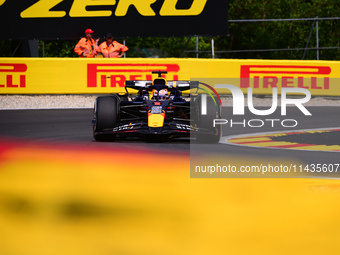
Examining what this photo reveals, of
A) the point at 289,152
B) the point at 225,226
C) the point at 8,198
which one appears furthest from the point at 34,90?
the point at 225,226

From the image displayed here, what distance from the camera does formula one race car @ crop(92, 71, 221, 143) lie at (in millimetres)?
11312

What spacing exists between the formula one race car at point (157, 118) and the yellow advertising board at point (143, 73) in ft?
22.3

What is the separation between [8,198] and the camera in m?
7.10

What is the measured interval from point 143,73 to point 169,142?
7616mm

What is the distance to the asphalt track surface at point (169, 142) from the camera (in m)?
10.5

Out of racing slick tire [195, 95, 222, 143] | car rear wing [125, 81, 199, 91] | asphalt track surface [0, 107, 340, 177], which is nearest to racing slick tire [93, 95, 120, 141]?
asphalt track surface [0, 107, 340, 177]

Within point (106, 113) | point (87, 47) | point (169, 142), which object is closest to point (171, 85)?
point (169, 142)

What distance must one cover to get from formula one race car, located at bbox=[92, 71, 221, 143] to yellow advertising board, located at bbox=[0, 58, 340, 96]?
6.80 meters

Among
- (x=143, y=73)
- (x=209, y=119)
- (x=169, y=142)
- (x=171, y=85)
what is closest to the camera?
(x=209, y=119)

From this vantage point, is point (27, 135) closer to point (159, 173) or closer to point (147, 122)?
point (147, 122)

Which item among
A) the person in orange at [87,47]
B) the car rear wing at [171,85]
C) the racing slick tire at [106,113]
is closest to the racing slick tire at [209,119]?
the car rear wing at [171,85]

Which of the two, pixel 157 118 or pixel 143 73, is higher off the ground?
pixel 143 73

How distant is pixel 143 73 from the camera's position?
754 inches

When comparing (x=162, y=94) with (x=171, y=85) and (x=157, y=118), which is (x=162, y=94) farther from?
(x=157, y=118)
